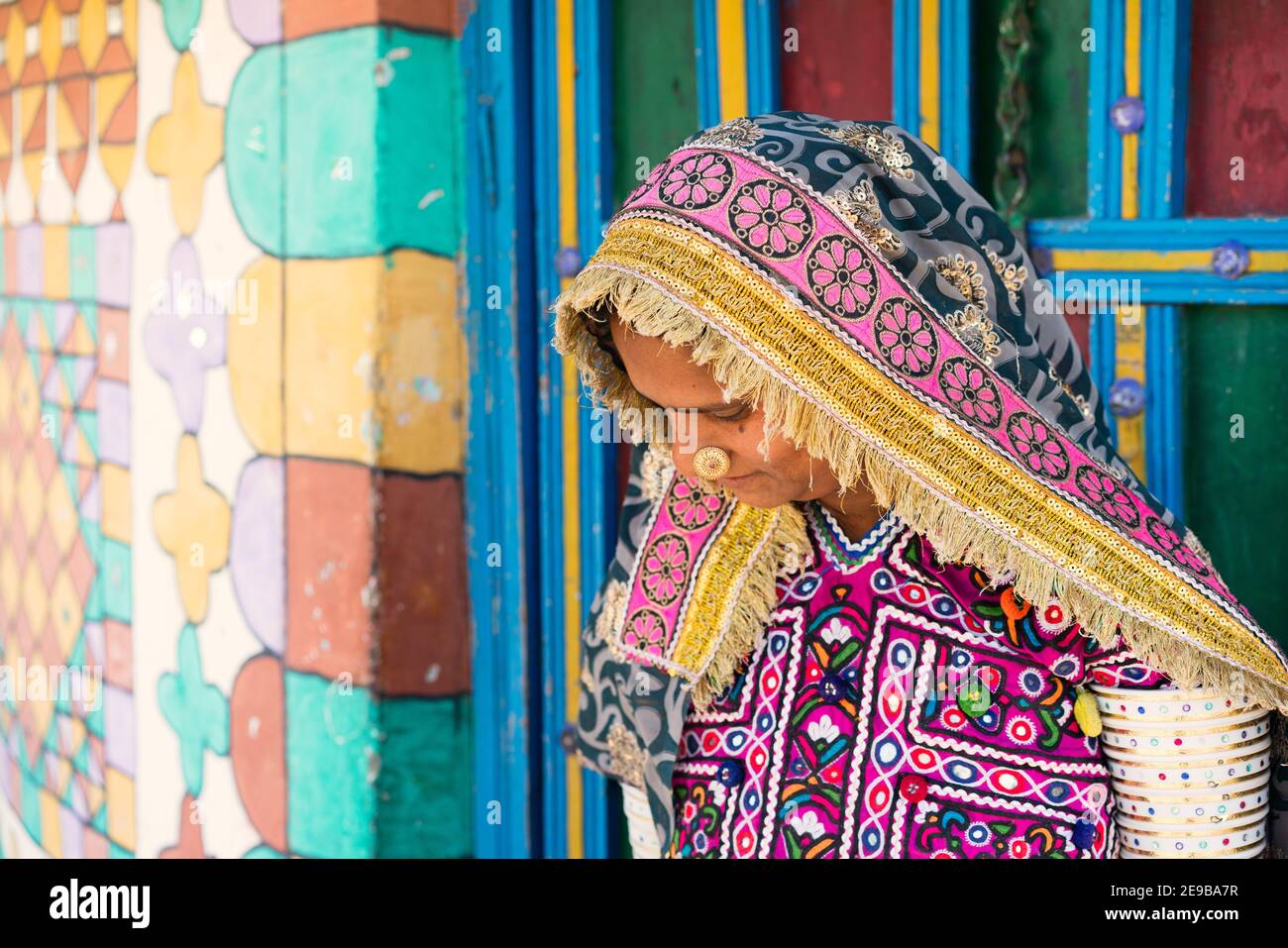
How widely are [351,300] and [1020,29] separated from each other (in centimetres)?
124

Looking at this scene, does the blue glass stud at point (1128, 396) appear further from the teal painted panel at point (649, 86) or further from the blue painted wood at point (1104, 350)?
the teal painted panel at point (649, 86)

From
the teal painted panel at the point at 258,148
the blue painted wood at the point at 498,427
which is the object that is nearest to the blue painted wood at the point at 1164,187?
the blue painted wood at the point at 498,427

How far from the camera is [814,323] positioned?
54.5 inches

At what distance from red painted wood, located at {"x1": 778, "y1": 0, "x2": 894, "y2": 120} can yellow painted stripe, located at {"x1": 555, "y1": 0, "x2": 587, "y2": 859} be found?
1.39ft

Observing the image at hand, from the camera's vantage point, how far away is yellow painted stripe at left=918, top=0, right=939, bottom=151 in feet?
6.73

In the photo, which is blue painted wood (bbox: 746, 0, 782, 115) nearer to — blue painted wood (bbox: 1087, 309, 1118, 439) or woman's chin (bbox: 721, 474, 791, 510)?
blue painted wood (bbox: 1087, 309, 1118, 439)

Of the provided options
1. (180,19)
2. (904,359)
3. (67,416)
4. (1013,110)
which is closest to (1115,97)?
(1013,110)

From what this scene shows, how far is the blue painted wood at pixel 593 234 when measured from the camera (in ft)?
7.91

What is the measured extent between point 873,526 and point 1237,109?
2.89 feet

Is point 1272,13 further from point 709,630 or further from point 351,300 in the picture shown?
point 351,300

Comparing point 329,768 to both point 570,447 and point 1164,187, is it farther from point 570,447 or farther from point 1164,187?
point 1164,187

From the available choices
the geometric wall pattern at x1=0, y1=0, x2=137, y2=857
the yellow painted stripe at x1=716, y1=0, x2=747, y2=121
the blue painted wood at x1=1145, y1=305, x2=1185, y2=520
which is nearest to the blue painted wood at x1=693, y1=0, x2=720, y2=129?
the yellow painted stripe at x1=716, y1=0, x2=747, y2=121

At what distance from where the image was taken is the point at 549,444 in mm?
2527
